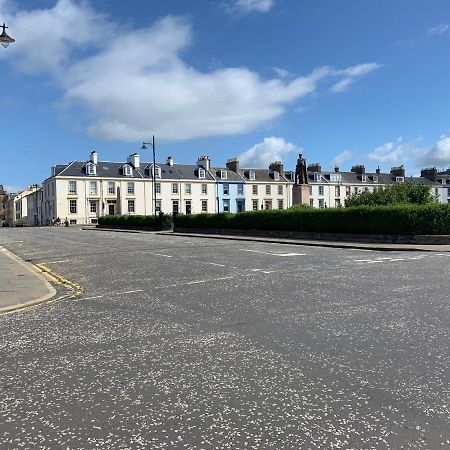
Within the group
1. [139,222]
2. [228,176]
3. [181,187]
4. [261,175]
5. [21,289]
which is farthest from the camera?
[261,175]

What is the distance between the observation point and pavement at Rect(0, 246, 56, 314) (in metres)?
9.32

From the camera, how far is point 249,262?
17.0 meters

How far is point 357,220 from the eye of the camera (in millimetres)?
28219

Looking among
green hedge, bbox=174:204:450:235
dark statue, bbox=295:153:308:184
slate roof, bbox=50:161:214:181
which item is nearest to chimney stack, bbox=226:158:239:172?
slate roof, bbox=50:161:214:181

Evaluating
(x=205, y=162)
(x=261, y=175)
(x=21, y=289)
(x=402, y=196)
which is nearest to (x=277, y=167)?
(x=261, y=175)

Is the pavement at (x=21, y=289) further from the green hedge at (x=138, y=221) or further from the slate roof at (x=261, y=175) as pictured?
the slate roof at (x=261, y=175)

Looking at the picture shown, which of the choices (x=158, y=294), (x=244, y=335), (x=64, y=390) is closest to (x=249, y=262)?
(x=158, y=294)

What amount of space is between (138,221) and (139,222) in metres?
0.38

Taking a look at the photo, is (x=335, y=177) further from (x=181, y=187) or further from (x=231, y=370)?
(x=231, y=370)

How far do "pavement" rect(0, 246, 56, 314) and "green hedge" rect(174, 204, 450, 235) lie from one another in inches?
764

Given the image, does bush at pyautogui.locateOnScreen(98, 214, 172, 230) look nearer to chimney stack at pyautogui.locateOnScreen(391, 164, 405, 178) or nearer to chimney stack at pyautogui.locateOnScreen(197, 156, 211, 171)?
chimney stack at pyautogui.locateOnScreen(197, 156, 211, 171)

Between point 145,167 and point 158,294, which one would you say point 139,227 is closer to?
point 145,167

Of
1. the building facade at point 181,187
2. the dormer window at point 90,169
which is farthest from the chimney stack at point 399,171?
the dormer window at point 90,169

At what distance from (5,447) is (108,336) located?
10.4 ft
